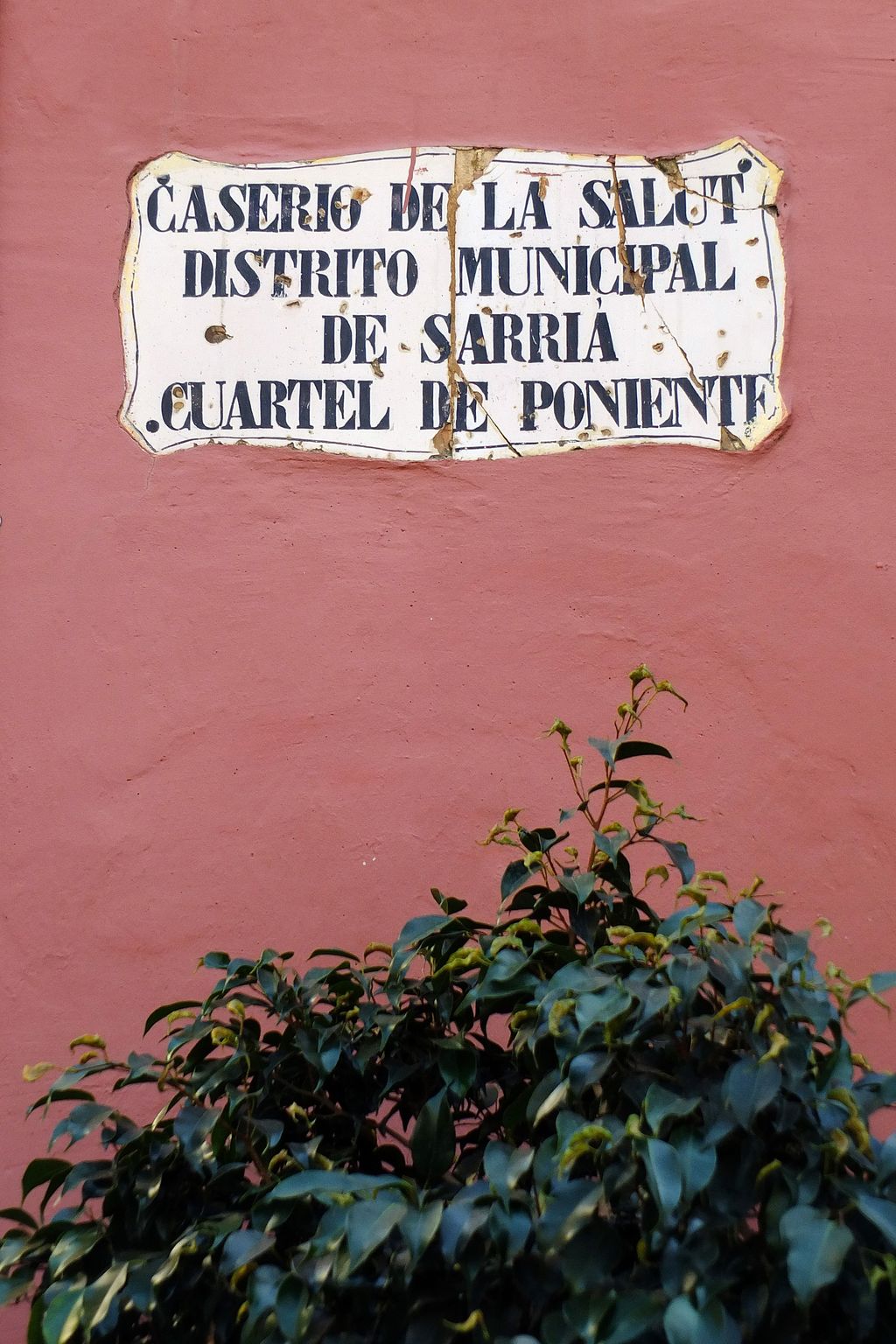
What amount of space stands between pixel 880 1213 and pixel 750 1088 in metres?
0.17

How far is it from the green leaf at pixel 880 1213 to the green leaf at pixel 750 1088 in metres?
0.12

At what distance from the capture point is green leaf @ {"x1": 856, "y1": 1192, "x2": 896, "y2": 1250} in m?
1.46

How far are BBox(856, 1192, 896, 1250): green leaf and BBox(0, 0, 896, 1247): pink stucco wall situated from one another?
3.26 ft

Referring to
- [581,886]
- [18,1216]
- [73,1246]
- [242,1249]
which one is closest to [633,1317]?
[242,1249]

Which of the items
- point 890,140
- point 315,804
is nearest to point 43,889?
point 315,804

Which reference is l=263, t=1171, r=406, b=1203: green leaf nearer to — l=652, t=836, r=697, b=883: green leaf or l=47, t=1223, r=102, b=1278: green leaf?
l=47, t=1223, r=102, b=1278: green leaf

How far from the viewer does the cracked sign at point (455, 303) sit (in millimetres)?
2754

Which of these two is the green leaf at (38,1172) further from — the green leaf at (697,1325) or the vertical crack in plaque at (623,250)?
the vertical crack in plaque at (623,250)

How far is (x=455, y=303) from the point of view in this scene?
281 centimetres

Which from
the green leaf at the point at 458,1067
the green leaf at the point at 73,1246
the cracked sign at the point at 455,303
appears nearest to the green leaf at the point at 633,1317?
the green leaf at the point at 458,1067

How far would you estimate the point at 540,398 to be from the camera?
2.76m

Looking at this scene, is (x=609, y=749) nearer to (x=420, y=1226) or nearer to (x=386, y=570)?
(x=420, y=1226)

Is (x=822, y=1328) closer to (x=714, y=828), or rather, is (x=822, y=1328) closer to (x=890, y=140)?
(x=714, y=828)

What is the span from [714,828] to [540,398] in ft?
2.60
